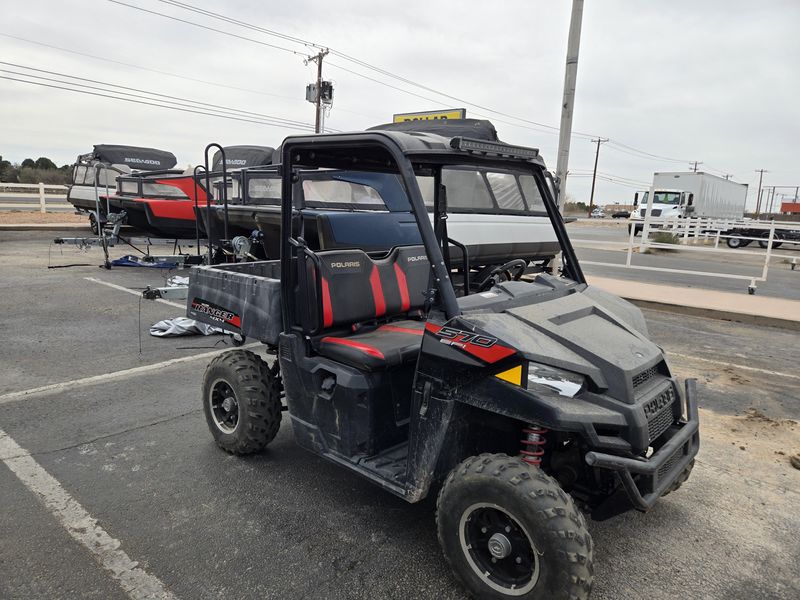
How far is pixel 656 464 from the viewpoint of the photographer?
225 centimetres

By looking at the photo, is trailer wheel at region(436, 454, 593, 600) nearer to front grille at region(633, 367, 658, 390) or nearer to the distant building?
front grille at region(633, 367, 658, 390)

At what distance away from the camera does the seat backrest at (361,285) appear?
3.13 m

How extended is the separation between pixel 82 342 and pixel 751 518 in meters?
6.42

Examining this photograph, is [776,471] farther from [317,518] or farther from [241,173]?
[241,173]

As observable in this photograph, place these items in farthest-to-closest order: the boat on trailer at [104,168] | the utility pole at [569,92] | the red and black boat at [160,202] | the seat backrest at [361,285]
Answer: the boat on trailer at [104,168] → the red and black boat at [160,202] → the utility pole at [569,92] → the seat backrest at [361,285]

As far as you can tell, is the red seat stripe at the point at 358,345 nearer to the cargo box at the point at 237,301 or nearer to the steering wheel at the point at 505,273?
the cargo box at the point at 237,301

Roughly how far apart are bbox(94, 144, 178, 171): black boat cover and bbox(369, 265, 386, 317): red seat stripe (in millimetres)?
17415

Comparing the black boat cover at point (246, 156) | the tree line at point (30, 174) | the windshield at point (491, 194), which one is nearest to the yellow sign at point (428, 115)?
the black boat cover at point (246, 156)

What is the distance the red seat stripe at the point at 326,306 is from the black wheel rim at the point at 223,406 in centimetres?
93

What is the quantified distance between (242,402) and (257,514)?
2.39ft

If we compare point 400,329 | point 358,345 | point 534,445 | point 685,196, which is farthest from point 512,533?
point 685,196

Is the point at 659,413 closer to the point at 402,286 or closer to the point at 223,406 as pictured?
the point at 402,286

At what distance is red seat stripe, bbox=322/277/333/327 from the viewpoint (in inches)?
124

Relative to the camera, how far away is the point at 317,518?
3.01 m
